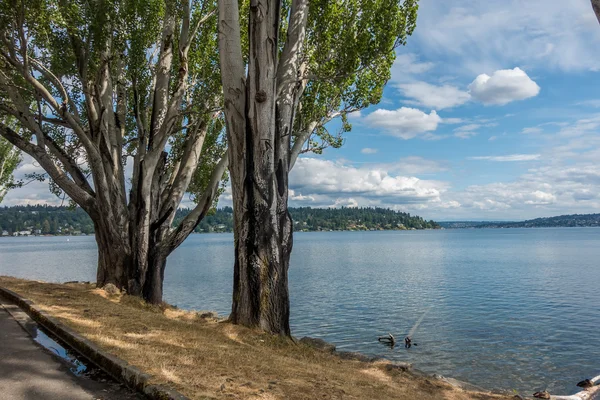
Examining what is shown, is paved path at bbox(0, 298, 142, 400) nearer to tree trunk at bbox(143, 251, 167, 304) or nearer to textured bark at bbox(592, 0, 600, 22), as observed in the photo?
textured bark at bbox(592, 0, 600, 22)

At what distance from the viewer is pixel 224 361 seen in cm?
767

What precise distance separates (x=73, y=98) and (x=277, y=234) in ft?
35.2

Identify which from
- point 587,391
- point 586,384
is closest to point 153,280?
point 587,391

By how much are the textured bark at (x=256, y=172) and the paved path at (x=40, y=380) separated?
446 cm

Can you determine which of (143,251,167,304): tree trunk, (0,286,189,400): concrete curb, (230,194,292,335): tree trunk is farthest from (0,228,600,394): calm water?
(0,286,189,400): concrete curb

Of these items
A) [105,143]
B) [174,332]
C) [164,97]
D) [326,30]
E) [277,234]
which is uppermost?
[326,30]

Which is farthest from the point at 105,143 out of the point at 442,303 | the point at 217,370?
the point at 442,303

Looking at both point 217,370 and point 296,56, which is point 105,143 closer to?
point 296,56

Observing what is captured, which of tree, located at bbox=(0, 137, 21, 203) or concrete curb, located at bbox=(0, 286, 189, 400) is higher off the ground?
tree, located at bbox=(0, 137, 21, 203)

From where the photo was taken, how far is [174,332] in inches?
377

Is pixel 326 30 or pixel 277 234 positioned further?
pixel 326 30

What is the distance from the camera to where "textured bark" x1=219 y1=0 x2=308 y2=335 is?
10844 mm

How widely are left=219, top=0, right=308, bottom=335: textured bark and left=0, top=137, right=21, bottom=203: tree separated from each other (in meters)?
30.6

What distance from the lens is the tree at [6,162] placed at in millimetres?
34812
